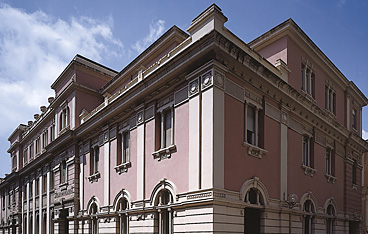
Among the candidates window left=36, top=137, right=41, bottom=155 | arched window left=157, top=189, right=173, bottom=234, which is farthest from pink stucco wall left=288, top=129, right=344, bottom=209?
window left=36, top=137, right=41, bottom=155

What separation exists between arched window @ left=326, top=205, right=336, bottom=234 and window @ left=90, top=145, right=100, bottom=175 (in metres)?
14.8

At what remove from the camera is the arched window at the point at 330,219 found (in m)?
22.3

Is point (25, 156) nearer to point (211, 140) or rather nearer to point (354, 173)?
point (211, 140)

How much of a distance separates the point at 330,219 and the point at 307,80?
8.65 metres

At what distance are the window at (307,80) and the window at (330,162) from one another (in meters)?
4.11

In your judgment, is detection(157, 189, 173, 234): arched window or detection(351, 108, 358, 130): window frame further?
detection(351, 108, 358, 130): window frame

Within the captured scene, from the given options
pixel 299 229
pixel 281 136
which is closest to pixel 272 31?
pixel 281 136

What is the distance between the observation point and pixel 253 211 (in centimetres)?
1705

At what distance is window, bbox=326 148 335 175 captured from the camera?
23.3 m

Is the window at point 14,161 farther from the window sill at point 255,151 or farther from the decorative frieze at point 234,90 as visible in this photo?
the decorative frieze at point 234,90

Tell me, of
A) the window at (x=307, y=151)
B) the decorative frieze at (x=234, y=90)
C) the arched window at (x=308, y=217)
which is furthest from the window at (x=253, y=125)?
the arched window at (x=308, y=217)

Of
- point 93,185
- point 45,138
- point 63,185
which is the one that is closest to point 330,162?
point 93,185

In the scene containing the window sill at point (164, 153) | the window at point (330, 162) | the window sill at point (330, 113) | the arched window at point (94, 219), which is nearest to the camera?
the window sill at point (164, 153)

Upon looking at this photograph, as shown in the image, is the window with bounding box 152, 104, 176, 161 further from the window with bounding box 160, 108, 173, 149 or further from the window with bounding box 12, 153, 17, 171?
the window with bounding box 12, 153, 17, 171
